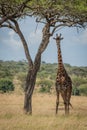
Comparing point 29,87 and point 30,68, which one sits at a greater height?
point 30,68

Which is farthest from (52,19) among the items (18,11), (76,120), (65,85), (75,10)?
(18,11)

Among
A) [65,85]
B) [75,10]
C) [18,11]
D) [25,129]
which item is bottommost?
[25,129]

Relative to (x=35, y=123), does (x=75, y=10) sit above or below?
above

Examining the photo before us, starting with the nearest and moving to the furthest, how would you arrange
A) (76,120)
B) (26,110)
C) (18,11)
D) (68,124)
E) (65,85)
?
(18,11) → (68,124) → (76,120) → (65,85) → (26,110)

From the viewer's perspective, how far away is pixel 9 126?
13328 millimetres

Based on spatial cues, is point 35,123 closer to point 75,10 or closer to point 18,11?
point 18,11

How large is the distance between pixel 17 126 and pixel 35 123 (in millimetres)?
787

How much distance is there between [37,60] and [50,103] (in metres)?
7.45

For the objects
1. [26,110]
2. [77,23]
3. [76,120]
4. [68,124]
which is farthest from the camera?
[77,23]

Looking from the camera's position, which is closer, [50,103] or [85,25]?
[85,25]

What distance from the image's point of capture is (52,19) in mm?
20406

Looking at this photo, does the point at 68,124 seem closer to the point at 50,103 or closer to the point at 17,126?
the point at 17,126

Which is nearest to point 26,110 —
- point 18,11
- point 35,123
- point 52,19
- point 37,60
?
point 37,60

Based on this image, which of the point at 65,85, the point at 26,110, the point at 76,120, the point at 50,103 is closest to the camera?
the point at 76,120
